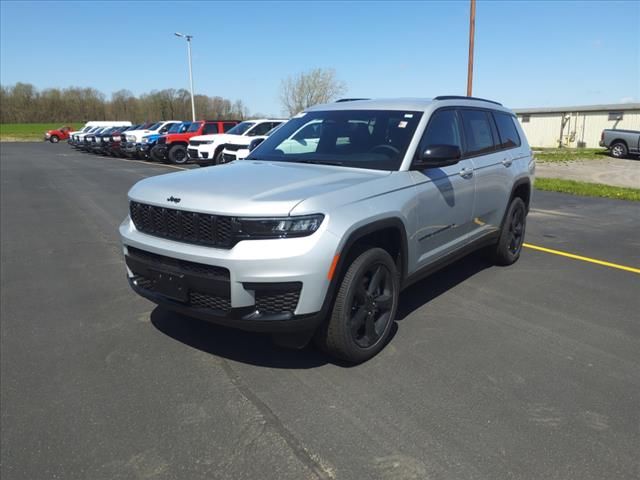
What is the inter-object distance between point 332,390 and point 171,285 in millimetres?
1213

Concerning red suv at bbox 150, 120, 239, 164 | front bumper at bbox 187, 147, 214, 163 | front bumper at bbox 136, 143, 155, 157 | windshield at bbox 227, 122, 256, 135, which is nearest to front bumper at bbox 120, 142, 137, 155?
front bumper at bbox 136, 143, 155, 157

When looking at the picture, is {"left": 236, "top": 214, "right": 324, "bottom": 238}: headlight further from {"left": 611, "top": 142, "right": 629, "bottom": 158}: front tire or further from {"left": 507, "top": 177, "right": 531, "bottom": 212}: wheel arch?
{"left": 611, "top": 142, "right": 629, "bottom": 158}: front tire

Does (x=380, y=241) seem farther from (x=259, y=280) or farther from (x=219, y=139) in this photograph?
(x=219, y=139)

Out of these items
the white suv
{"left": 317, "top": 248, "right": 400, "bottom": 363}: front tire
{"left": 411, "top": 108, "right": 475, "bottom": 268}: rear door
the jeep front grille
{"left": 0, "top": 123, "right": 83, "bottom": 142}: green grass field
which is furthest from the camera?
{"left": 0, "top": 123, "right": 83, "bottom": 142}: green grass field

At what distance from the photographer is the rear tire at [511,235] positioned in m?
5.67

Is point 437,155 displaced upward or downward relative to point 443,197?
upward

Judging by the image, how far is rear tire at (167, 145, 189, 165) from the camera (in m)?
22.2

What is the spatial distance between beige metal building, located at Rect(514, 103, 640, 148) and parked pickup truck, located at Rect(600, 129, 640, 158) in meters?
8.41

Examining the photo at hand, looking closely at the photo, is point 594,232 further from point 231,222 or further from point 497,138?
point 231,222

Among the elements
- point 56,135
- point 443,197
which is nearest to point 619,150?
point 443,197

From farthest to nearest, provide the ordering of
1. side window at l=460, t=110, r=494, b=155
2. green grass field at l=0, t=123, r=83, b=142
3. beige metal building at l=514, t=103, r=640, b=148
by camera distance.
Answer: green grass field at l=0, t=123, r=83, b=142
beige metal building at l=514, t=103, r=640, b=148
side window at l=460, t=110, r=494, b=155

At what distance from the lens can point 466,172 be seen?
4.52 metres

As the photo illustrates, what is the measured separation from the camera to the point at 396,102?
4531mm

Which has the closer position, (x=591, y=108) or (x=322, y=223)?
(x=322, y=223)
